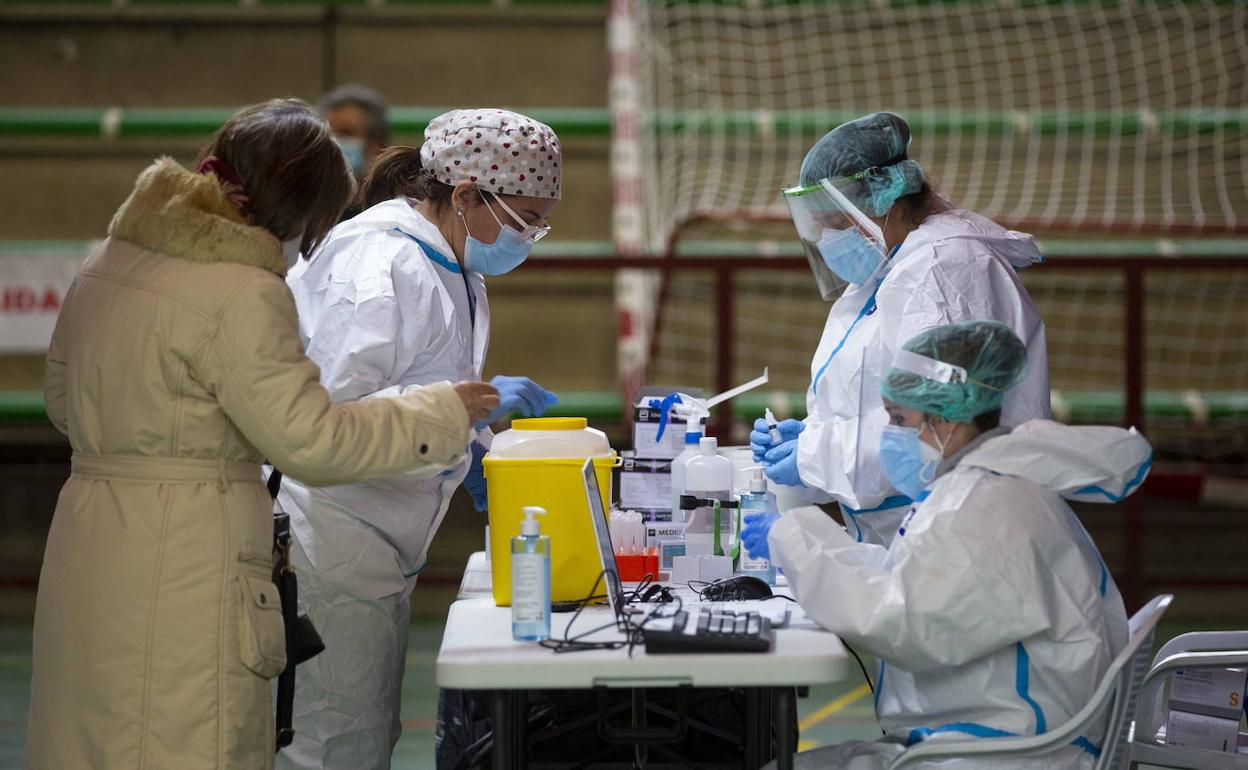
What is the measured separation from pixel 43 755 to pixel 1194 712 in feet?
5.91

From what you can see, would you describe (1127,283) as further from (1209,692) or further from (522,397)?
(522,397)

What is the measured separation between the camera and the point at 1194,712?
2414 millimetres

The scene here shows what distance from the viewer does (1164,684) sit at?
2.47 meters

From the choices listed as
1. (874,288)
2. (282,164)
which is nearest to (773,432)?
(874,288)

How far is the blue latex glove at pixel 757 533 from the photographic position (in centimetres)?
236

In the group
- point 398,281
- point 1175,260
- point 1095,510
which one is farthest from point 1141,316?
point 398,281

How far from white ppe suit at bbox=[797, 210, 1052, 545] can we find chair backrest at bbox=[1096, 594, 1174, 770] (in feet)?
1.79

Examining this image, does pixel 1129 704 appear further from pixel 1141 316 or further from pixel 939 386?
pixel 1141 316

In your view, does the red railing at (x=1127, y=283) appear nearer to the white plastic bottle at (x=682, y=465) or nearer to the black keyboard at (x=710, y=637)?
the white plastic bottle at (x=682, y=465)

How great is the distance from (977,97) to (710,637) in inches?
201

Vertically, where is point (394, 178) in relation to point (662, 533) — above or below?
above

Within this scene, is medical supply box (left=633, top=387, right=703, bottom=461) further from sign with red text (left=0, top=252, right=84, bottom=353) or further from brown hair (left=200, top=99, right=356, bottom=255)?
sign with red text (left=0, top=252, right=84, bottom=353)

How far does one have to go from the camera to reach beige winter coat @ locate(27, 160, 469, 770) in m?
1.89

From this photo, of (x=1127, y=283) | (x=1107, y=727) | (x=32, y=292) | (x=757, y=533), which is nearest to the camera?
(x=1107, y=727)
